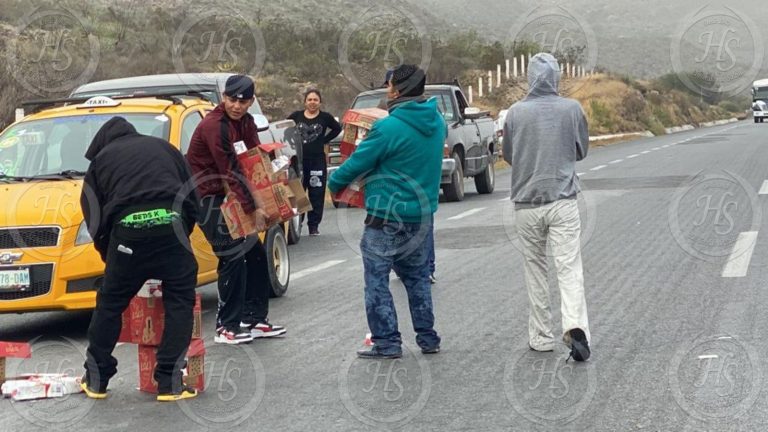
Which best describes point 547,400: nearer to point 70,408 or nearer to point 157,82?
point 70,408

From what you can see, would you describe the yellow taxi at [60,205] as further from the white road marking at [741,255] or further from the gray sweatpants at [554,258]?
the white road marking at [741,255]

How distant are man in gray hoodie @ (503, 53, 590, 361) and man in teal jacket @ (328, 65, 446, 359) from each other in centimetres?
56

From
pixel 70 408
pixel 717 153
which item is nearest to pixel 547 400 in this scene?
pixel 70 408

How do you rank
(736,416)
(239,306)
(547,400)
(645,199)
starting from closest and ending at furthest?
1. (736,416)
2. (547,400)
3. (239,306)
4. (645,199)

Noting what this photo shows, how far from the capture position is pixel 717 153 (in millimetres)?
31234

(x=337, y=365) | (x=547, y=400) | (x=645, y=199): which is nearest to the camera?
(x=547, y=400)

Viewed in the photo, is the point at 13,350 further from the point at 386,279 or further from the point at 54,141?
the point at 54,141

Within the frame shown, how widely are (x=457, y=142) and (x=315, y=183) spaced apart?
5.16 meters

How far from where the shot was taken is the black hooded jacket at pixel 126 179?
7438mm


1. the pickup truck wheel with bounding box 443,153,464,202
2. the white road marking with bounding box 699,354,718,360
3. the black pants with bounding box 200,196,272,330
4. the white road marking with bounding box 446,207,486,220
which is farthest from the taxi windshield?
the pickup truck wheel with bounding box 443,153,464,202

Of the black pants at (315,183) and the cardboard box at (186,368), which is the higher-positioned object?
the cardboard box at (186,368)

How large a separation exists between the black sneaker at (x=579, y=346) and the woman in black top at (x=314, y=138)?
8.91m

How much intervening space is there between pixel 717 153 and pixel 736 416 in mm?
Answer: 25715

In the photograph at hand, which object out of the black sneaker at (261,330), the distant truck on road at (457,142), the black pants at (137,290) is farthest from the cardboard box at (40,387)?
the distant truck on road at (457,142)
